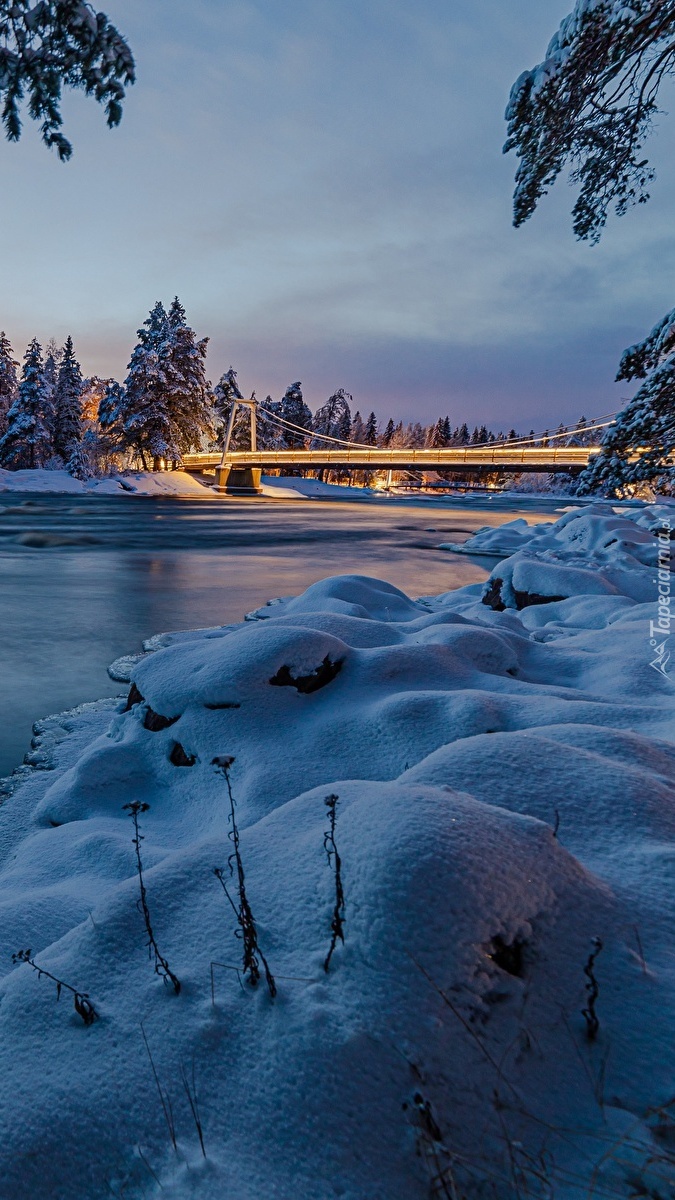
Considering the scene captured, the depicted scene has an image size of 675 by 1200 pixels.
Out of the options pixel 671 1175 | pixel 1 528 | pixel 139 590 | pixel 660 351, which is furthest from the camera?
pixel 1 528

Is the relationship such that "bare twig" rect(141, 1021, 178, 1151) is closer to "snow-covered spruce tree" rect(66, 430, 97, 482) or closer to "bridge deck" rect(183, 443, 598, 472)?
"bridge deck" rect(183, 443, 598, 472)

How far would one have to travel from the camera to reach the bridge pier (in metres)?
54.6

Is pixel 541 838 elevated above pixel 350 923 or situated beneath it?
elevated above

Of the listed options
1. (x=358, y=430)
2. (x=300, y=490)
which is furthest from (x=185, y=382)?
(x=358, y=430)

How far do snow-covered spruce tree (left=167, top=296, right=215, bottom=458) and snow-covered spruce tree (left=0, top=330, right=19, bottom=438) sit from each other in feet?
42.3

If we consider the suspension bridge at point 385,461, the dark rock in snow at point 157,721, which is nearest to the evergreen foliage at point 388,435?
the suspension bridge at point 385,461

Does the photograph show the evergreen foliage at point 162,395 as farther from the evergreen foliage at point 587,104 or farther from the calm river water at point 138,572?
the evergreen foliage at point 587,104

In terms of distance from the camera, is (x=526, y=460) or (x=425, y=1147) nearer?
(x=425, y=1147)

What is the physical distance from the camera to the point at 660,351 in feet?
16.1

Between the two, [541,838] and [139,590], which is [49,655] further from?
[541,838]

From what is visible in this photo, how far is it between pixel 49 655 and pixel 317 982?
7098 millimetres

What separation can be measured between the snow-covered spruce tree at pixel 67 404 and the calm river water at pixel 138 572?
2150cm

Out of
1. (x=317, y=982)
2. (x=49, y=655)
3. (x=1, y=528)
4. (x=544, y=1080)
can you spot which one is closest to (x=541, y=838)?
(x=544, y=1080)

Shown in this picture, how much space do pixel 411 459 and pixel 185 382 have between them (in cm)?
2185
